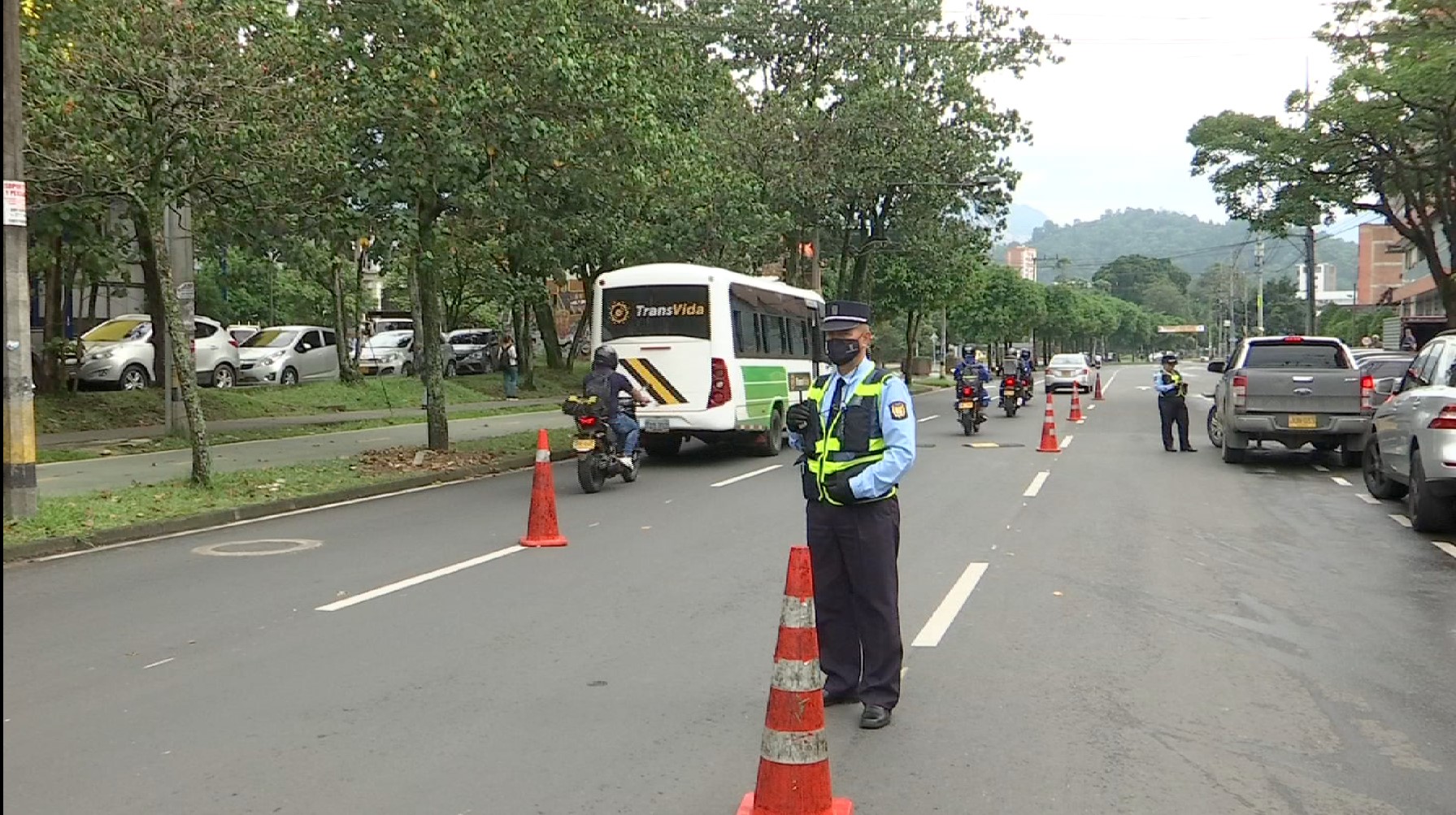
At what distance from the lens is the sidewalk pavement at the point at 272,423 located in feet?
62.0

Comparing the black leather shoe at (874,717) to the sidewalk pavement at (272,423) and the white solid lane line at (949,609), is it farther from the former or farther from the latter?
the sidewalk pavement at (272,423)

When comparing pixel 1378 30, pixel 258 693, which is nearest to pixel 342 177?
pixel 258 693

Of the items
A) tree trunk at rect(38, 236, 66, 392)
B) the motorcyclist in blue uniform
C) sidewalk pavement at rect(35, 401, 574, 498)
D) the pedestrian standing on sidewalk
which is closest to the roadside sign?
the pedestrian standing on sidewalk

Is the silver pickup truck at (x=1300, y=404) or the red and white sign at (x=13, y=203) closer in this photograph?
the red and white sign at (x=13, y=203)

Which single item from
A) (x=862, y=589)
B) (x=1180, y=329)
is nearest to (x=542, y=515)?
(x=862, y=589)

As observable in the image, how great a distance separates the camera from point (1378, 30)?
27.1m

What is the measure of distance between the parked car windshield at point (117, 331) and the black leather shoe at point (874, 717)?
960 inches

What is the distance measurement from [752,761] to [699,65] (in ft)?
82.8

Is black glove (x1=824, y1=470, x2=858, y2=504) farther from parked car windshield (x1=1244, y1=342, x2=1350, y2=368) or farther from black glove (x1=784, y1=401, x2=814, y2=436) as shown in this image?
parked car windshield (x1=1244, y1=342, x2=1350, y2=368)

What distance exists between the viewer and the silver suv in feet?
32.7

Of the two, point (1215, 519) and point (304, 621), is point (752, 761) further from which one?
point (1215, 519)

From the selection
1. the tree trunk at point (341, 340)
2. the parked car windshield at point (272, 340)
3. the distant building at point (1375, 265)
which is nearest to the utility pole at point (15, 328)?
the tree trunk at point (341, 340)

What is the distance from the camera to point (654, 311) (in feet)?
56.9

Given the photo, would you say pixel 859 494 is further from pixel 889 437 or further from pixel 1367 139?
pixel 1367 139
